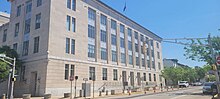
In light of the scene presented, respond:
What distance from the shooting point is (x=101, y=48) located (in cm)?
4569

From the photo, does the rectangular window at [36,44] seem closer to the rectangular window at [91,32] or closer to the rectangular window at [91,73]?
the rectangular window at [91,32]

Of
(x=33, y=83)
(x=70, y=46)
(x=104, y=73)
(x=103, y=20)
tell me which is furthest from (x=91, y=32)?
(x=33, y=83)

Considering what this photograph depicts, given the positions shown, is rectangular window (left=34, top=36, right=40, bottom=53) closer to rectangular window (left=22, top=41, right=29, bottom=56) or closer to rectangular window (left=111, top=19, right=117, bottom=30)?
rectangular window (left=22, top=41, right=29, bottom=56)

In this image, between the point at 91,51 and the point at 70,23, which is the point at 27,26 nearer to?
the point at 70,23

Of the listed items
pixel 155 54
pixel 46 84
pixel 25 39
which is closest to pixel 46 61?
pixel 46 84

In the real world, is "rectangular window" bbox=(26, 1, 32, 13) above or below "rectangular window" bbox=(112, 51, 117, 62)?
above

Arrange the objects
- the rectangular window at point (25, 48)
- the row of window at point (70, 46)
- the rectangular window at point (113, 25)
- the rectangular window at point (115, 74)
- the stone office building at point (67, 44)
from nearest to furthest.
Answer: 1. the stone office building at point (67, 44)
2. the row of window at point (70, 46)
3. the rectangular window at point (25, 48)
4. the rectangular window at point (115, 74)
5. the rectangular window at point (113, 25)

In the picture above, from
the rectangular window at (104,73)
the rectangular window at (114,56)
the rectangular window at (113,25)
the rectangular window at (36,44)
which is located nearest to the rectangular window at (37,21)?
the rectangular window at (36,44)

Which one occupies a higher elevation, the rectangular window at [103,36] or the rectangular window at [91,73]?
the rectangular window at [103,36]

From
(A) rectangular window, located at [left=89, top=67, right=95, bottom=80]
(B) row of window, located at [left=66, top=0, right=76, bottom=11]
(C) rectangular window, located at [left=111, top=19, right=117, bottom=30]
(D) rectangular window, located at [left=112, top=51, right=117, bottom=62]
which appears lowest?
(A) rectangular window, located at [left=89, top=67, right=95, bottom=80]

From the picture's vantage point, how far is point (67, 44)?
36.8 m

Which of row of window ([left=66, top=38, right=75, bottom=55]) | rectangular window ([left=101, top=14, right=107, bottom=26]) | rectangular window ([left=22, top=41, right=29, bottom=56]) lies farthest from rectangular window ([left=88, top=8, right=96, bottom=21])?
rectangular window ([left=22, top=41, right=29, bottom=56])

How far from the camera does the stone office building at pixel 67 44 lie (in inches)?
1319

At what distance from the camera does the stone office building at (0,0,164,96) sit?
110 feet
